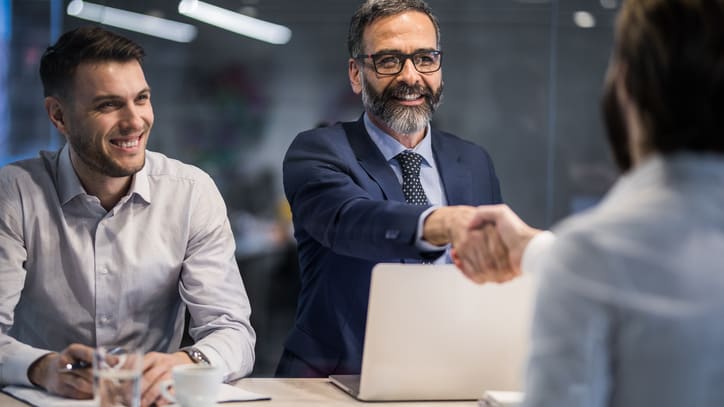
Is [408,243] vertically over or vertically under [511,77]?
under

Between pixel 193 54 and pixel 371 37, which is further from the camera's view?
pixel 193 54

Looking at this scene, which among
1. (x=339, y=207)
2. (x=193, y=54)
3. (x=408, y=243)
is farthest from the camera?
(x=193, y=54)

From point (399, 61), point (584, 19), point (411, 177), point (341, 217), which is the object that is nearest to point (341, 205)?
point (341, 217)

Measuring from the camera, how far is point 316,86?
489cm

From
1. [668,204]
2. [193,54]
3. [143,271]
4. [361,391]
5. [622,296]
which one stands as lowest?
[361,391]

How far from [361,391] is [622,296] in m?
0.98

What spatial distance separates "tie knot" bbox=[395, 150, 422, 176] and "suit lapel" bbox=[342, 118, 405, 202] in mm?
57

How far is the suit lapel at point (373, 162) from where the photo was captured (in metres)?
2.45

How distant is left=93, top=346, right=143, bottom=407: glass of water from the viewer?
5.06ft

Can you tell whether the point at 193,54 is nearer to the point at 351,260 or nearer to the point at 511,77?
the point at 511,77

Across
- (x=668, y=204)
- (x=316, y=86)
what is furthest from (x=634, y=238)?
(x=316, y=86)

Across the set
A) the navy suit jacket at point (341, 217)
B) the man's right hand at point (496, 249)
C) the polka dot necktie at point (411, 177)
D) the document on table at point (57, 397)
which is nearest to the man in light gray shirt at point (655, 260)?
the man's right hand at point (496, 249)

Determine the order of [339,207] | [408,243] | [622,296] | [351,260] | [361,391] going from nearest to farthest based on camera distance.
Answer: [622,296], [361,391], [408,243], [339,207], [351,260]

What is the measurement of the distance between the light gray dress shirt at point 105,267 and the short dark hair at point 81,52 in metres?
0.27
